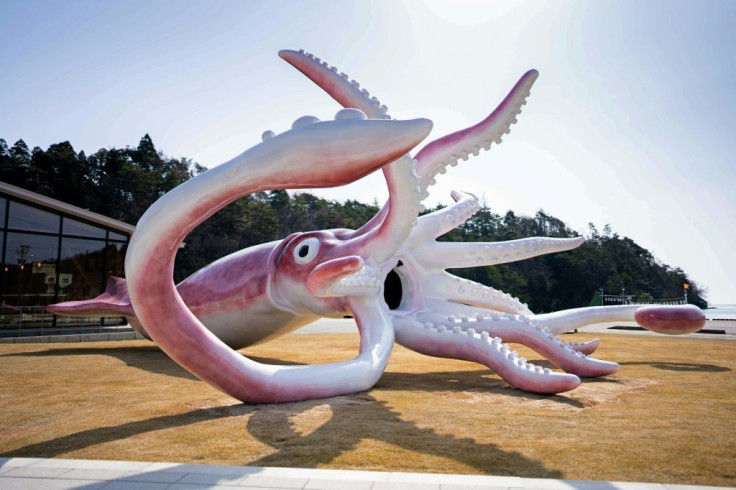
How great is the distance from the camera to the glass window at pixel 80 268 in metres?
17.9

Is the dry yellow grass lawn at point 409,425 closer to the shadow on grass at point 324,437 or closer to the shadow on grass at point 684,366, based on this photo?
the shadow on grass at point 324,437

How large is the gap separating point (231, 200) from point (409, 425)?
8.45 feet

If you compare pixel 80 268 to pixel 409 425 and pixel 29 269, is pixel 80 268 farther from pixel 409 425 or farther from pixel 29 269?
pixel 409 425

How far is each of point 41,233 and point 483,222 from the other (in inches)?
2243

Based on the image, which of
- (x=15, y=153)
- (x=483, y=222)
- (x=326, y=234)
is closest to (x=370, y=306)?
(x=326, y=234)

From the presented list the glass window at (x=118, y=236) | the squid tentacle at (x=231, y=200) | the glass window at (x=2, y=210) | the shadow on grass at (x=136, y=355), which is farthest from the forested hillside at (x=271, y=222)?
the squid tentacle at (x=231, y=200)

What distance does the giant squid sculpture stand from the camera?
3986 millimetres

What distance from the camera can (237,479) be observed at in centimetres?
322

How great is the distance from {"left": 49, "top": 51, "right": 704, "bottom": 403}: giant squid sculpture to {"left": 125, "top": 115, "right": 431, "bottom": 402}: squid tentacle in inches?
0.4

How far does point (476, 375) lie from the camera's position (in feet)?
27.4

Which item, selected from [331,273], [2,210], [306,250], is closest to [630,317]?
[306,250]

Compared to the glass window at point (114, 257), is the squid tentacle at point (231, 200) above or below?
below

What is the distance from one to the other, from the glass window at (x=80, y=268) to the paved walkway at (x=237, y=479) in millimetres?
16399

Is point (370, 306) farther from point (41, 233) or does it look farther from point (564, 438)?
point (41, 233)
